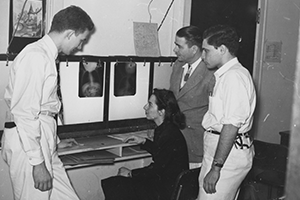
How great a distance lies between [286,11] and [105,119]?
6.77 ft

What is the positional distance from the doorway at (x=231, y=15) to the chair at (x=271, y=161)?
102 cm

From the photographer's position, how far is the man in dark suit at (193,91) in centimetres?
279

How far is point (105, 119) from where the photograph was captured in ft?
9.78

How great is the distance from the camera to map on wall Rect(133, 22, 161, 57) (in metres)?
3.11

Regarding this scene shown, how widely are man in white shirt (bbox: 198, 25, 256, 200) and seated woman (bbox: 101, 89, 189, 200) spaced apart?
0.29 metres

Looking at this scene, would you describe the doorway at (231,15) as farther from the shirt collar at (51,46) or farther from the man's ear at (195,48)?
the shirt collar at (51,46)

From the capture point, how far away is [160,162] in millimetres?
2455

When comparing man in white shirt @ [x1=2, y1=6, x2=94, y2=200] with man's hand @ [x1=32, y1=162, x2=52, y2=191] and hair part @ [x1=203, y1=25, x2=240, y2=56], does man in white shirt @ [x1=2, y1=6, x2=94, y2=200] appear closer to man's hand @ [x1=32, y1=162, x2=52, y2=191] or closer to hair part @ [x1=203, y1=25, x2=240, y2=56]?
man's hand @ [x1=32, y1=162, x2=52, y2=191]

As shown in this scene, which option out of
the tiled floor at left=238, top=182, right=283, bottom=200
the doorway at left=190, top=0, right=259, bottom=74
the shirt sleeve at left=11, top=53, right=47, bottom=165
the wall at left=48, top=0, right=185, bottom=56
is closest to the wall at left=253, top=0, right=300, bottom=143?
the doorway at left=190, top=0, right=259, bottom=74

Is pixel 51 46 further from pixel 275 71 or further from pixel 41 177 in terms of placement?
pixel 275 71

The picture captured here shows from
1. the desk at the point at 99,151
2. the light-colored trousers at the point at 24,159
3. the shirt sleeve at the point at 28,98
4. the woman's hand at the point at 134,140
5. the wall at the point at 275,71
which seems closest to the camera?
the shirt sleeve at the point at 28,98

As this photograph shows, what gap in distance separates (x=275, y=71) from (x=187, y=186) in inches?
78.9

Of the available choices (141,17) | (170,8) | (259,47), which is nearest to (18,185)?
(141,17)

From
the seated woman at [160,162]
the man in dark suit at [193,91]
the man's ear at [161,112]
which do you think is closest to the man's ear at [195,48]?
the man in dark suit at [193,91]
